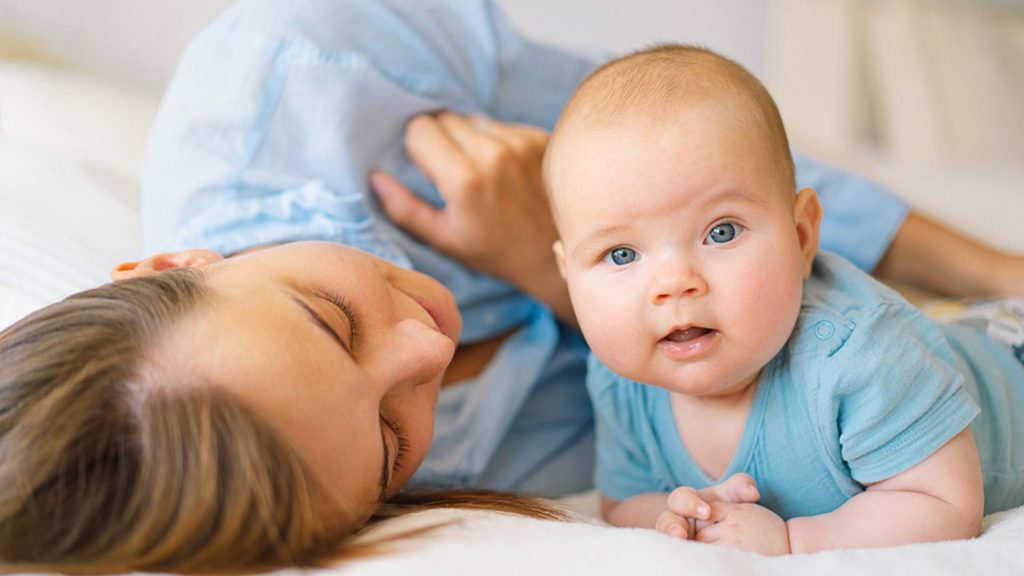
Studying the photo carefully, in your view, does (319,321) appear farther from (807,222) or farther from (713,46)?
(713,46)

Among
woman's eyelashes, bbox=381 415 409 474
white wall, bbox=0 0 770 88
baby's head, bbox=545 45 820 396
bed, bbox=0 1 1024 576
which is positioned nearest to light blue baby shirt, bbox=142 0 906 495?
→ bed, bbox=0 1 1024 576

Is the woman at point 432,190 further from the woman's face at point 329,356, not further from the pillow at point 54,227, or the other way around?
the woman's face at point 329,356

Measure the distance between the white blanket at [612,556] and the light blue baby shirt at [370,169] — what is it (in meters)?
0.36

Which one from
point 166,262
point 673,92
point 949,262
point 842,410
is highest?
point 673,92

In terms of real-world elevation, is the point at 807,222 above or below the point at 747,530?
above

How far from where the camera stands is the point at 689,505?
76cm

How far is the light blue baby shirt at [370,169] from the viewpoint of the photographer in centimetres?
105

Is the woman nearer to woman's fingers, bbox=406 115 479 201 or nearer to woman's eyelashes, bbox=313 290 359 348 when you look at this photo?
woman's fingers, bbox=406 115 479 201

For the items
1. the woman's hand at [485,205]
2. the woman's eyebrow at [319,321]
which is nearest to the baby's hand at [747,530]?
the woman's eyebrow at [319,321]

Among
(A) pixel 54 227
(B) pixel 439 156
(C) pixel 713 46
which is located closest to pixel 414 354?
(B) pixel 439 156

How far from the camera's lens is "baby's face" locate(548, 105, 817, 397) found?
73 cm

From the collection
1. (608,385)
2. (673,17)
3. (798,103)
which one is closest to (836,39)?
(798,103)

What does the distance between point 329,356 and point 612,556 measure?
246 millimetres

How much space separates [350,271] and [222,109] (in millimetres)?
414
